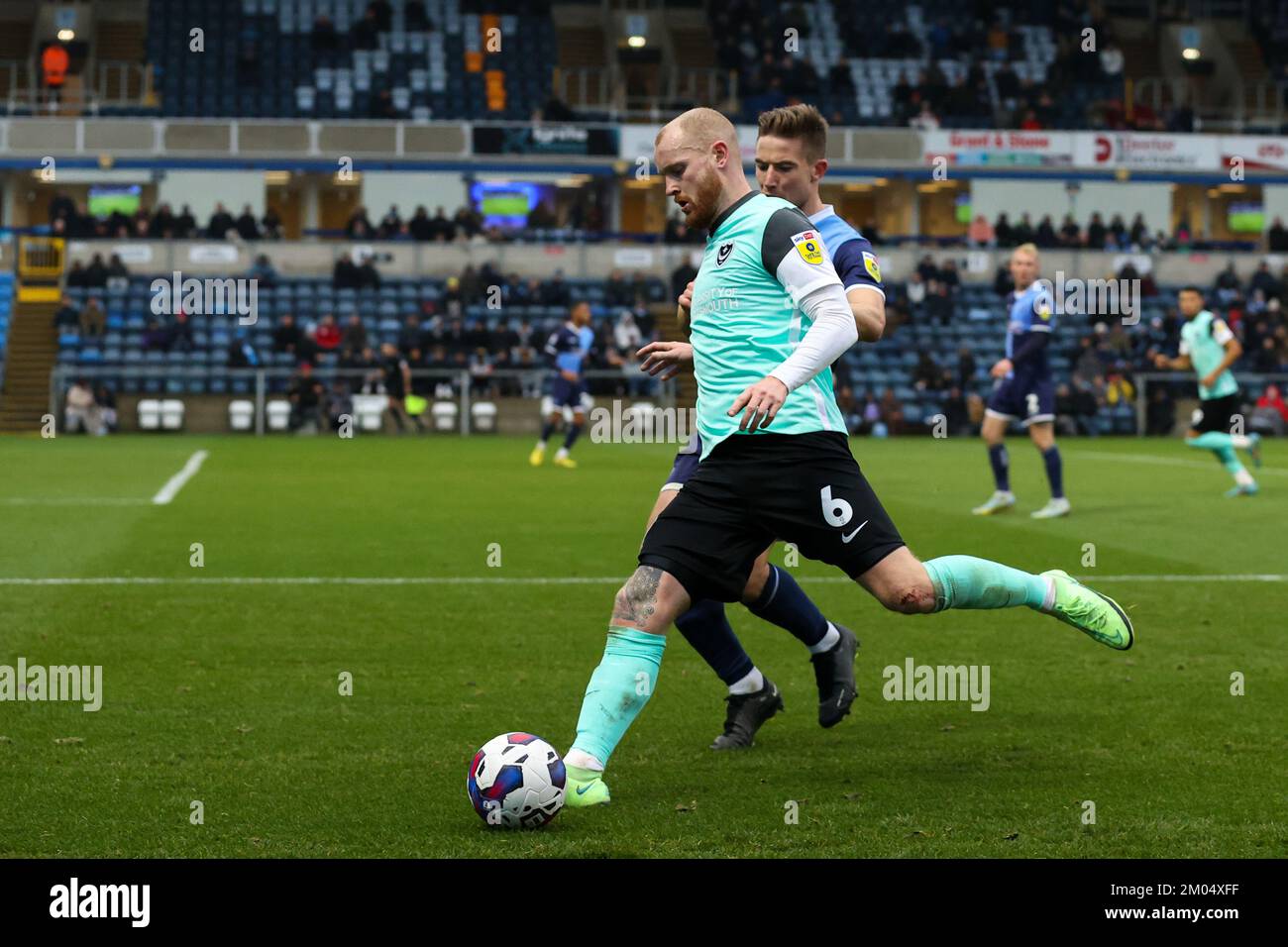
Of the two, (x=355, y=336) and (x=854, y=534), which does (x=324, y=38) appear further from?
(x=854, y=534)

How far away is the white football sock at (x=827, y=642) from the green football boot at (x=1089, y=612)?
893mm

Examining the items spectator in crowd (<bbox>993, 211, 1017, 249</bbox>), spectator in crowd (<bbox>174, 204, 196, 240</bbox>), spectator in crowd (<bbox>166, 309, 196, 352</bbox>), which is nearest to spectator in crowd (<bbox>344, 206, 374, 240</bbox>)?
spectator in crowd (<bbox>174, 204, 196, 240</bbox>)

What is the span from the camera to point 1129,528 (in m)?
15.0

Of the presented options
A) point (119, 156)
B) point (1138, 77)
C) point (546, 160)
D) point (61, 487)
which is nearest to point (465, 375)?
point (546, 160)

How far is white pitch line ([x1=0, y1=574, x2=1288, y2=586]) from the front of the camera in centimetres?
1113

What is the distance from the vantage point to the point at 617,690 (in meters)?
5.40

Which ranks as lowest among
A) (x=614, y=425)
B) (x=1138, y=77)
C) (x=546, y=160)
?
(x=614, y=425)

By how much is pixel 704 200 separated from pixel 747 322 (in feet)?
1.35

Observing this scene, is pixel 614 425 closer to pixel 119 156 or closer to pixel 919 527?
pixel 119 156

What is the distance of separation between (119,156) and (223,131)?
2.67 metres

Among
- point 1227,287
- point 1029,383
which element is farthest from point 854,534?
point 1227,287

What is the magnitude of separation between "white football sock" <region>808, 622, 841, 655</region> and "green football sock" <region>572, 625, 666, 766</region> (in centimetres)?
137

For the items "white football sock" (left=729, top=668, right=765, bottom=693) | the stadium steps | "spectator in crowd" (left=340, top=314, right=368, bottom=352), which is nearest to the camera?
"white football sock" (left=729, top=668, right=765, bottom=693)

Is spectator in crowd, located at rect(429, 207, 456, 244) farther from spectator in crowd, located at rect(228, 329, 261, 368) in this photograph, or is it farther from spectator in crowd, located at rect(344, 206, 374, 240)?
spectator in crowd, located at rect(228, 329, 261, 368)
